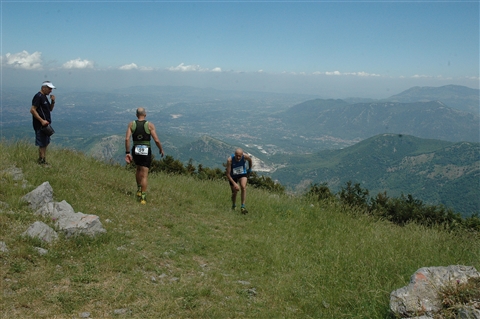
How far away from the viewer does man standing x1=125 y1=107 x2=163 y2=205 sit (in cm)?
820

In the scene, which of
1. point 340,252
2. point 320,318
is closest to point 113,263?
point 320,318

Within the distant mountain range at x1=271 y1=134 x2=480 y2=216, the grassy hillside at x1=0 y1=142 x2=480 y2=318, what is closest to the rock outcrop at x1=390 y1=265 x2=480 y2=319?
the grassy hillside at x1=0 y1=142 x2=480 y2=318

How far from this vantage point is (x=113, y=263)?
5.02 meters

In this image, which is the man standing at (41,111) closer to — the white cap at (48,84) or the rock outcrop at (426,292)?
the white cap at (48,84)

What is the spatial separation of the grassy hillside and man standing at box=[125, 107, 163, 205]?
648 millimetres

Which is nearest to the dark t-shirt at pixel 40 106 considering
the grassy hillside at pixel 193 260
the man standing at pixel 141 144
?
the grassy hillside at pixel 193 260

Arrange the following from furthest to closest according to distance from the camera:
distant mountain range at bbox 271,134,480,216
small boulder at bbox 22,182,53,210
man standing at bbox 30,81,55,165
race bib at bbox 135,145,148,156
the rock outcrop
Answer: distant mountain range at bbox 271,134,480,216, man standing at bbox 30,81,55,165, race bib at bbox 135,145,148,156, small boulder at bbox 22,182,53,210, the rock outcrop

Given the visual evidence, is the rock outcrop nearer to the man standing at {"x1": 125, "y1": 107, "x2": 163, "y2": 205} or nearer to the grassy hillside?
the grassy hillside

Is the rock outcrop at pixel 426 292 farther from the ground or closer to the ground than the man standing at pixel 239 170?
closer to the ground

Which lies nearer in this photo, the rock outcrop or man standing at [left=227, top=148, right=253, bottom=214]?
the rock outcrop

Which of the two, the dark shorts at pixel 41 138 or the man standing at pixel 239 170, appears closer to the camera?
the dark shorts at pixel 41 138

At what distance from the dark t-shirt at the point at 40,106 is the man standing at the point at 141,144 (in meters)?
2.58

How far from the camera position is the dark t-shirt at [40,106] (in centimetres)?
853

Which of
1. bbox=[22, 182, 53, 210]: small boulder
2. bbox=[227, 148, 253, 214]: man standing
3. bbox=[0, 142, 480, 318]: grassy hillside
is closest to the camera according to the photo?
bbox=[0, 142, 480, 318]: grassy hillside
